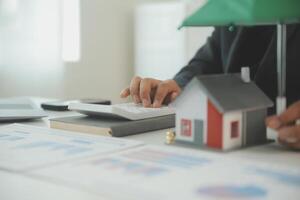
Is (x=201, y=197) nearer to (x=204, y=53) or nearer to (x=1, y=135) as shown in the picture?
(x=1, y=135)

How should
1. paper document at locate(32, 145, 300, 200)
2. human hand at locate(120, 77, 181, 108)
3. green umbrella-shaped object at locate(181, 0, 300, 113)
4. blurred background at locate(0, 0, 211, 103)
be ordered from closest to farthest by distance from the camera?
1. paper document at locate(32, 145, 300, 200)
2. green umbrella-shaped object at locate(181, 0, 300, 113)
3. human hand at locate(120, 77, 181, 108)
4. blurred background at locate(0, 0, 211, 103)

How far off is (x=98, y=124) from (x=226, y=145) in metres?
0.27

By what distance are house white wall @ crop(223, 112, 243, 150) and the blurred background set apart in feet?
6.32

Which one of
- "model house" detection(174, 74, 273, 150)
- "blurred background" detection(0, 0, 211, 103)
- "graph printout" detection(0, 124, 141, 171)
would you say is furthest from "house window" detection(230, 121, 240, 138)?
"blurred background" detection(0, 0, 211, 103)

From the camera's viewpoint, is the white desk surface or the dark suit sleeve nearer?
the white desk surface

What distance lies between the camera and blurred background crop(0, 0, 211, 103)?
2.68 m

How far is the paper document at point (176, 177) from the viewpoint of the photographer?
0.54 meters

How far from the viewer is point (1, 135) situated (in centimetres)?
92

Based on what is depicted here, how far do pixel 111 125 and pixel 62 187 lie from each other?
0.33 metres

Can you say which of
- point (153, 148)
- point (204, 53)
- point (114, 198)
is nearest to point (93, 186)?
point (114, 198)

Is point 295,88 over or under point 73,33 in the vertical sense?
under

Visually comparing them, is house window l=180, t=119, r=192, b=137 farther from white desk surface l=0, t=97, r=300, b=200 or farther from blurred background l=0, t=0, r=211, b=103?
blurred background l=0, t=0, r=211, b=103

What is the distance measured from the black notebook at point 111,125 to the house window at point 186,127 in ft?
0.46

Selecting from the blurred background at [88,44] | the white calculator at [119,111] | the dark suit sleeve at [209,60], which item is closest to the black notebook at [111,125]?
the white calculator at [119,111]
